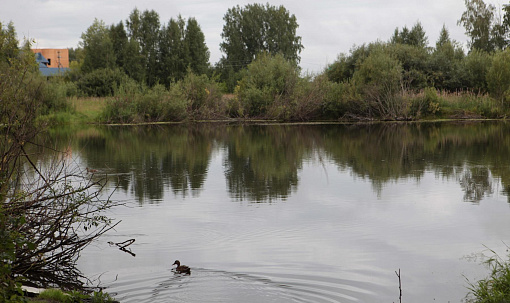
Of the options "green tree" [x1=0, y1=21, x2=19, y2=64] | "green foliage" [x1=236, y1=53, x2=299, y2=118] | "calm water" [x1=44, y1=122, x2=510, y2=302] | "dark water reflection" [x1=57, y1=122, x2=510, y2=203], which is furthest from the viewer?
"green foliage" [x1=236, y1=53, x2=299, y2=118]

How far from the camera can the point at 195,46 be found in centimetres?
7769

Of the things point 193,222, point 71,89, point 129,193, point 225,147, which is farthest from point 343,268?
point 71,89

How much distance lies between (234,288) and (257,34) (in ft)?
276

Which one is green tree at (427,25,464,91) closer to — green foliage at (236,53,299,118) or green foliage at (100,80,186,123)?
green foliage at (236,53,299,118)

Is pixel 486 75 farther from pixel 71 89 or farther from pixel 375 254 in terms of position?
pixel 375 254

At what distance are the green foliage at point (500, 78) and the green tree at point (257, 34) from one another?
46.2 metres

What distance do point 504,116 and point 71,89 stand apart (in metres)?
35.9

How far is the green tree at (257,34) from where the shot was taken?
89125 millimetres

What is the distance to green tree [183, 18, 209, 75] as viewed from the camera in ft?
254

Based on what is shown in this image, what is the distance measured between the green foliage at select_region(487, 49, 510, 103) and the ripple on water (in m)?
41.8

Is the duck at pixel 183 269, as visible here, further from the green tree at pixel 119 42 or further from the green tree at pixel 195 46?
the green tree at pixel 195 46

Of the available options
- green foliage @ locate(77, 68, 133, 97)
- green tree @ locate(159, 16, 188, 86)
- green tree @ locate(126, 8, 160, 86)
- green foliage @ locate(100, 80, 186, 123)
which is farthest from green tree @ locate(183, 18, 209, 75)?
green foliage @ locate(100, 80, 186, 123)

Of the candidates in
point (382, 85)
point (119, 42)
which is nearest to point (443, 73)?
point (382, 85)

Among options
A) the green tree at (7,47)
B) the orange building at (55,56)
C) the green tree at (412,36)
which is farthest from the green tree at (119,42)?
the orange building at (55,56)
